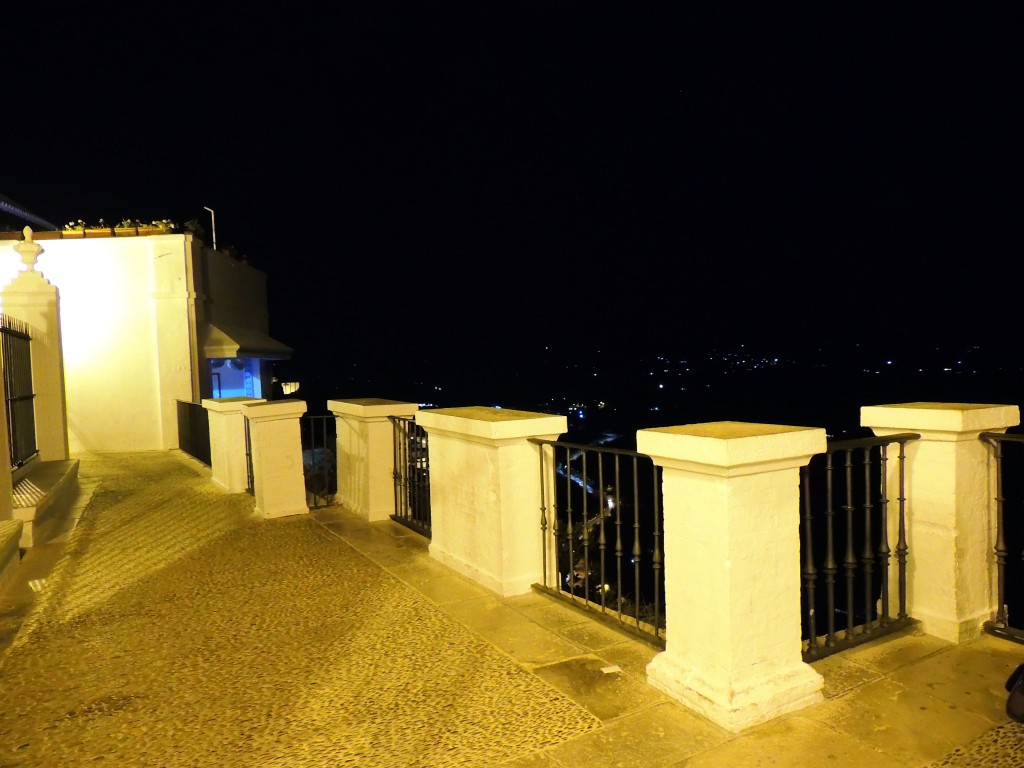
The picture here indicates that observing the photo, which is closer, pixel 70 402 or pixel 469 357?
pixel 70 402

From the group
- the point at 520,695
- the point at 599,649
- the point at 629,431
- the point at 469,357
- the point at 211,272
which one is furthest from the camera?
the point at 469,357

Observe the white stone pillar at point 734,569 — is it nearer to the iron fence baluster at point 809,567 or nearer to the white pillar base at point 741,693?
the white pillar base at point 741,693

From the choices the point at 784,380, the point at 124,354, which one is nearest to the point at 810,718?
the point at 124,354

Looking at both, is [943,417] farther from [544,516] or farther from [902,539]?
[544,516]

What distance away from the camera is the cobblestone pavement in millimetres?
3154

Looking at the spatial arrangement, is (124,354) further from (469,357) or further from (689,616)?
(469,357)

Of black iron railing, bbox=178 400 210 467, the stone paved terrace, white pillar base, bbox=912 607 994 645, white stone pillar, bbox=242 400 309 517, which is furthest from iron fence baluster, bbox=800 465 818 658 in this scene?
black iron railing, bbox=178 400 210 467

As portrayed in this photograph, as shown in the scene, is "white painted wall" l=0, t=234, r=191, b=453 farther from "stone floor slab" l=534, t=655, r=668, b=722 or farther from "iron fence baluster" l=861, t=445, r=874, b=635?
"iron fence baluster" l=861, t=445, r=874, b=635

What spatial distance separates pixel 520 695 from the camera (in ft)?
11.6

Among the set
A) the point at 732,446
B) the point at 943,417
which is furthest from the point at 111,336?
the point at 943,417

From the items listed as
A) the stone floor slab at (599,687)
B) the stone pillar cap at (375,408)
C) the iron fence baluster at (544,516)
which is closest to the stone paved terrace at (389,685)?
the stone floor slab at (599,687)

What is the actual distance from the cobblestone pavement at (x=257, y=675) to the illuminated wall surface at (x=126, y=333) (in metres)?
11.1

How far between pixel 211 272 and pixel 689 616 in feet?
57.5

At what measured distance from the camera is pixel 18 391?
367 inches
